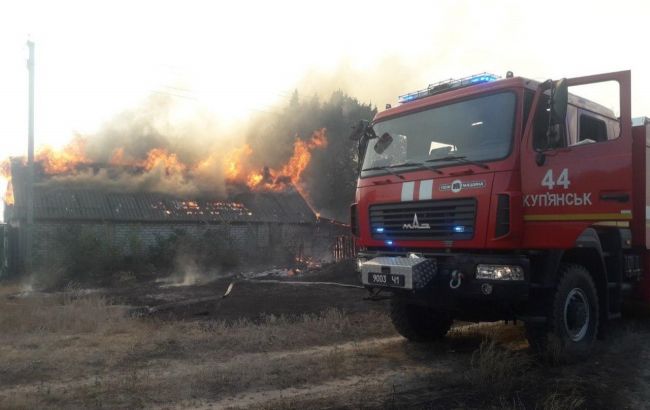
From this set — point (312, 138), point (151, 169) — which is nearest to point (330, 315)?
point (151, 169)

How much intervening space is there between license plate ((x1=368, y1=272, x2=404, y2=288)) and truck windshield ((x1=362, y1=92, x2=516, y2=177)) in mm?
1321

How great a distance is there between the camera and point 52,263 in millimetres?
17062

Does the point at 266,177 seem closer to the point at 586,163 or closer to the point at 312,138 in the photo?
the point at 312,138

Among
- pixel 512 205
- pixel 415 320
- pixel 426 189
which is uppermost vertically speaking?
pixel 426 189

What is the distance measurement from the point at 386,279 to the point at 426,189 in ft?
3.64

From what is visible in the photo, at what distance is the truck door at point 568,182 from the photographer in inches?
210

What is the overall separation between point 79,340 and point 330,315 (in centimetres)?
378

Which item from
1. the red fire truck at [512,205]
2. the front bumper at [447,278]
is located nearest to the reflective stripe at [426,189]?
the red fire truck at [512,205]

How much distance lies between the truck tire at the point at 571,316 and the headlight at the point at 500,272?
25.6 inches

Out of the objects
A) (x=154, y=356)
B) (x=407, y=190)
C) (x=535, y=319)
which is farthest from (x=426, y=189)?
(x=154, y=356)

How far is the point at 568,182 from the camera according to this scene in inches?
212

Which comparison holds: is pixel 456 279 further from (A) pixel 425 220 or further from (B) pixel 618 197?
(B) pixel 618 197

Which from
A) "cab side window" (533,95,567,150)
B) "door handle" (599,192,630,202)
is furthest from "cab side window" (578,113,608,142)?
"door handle" (599,192,630,202)

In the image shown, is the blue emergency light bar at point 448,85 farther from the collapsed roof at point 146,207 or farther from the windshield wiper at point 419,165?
the collapsed roof at point 146,207
